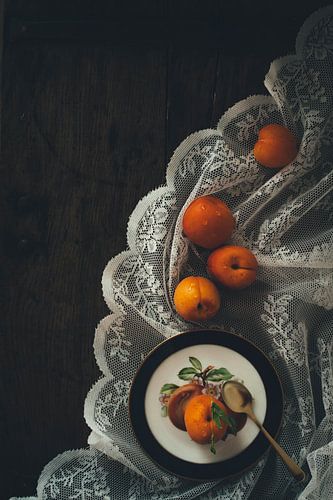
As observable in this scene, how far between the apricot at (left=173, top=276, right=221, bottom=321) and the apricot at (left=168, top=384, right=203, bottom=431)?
101 mm

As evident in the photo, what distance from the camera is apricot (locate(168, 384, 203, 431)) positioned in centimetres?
116

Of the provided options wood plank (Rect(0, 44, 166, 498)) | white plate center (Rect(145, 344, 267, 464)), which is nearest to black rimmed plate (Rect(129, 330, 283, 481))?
white plate center (Rect(145, 344, 267, 464))

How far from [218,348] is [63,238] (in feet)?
0.98

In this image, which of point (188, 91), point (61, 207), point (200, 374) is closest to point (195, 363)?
point (200, 374)

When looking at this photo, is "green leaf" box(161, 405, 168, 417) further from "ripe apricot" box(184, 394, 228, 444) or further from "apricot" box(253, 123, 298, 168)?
"apricot" box(253, 123, 298, 168)

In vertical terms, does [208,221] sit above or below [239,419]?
above

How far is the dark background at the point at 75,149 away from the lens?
124 cm

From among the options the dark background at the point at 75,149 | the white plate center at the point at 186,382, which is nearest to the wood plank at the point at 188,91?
the dark background at the point at 75,149

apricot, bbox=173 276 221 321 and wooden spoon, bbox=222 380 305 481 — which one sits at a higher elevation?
apricot, bbox=173 276 221 321

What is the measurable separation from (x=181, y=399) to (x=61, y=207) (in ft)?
1.16

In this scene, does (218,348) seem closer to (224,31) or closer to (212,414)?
(212,414)

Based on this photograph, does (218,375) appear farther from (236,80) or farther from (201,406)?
(236,80)

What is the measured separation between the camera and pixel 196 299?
115 centimetres

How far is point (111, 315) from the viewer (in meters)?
1.20
